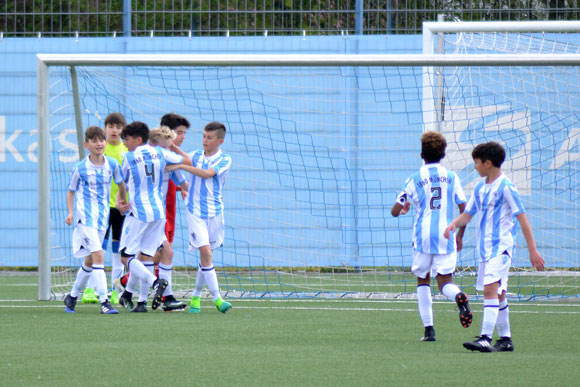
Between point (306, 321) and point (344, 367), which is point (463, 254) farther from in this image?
point (344, 367)

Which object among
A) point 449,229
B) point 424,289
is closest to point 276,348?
point 424,289

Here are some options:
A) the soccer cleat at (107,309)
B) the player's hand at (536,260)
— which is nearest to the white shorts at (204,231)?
the soccer cleat at (107,309)

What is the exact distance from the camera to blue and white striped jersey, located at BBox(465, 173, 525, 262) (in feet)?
22.8

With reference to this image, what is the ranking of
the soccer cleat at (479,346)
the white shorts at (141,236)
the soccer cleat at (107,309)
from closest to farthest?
the soccer cleat at (479,346)
the soccer cleat at (107,309)
the white shorts at (141,236)

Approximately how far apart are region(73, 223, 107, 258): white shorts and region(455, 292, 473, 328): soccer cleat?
362 centimetres

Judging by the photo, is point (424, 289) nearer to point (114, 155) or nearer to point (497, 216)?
point (497, 216)

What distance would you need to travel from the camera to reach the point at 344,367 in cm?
598

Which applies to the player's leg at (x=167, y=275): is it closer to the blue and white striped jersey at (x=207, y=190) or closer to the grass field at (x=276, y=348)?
the grass field at (x=276, y=348)

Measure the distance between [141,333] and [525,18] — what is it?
25.3 feet

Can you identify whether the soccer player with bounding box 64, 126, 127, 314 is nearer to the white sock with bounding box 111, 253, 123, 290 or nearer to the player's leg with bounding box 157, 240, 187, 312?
the player's leg with bounding box 157, 240, 187, 312

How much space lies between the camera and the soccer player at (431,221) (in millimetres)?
7598

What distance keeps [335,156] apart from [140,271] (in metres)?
5.05

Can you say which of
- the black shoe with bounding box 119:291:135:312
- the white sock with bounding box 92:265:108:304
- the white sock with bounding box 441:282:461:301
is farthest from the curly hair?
the black shoe with bounding box 119:291:135:312

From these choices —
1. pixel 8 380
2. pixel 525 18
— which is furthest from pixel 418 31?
pixel 8 380
